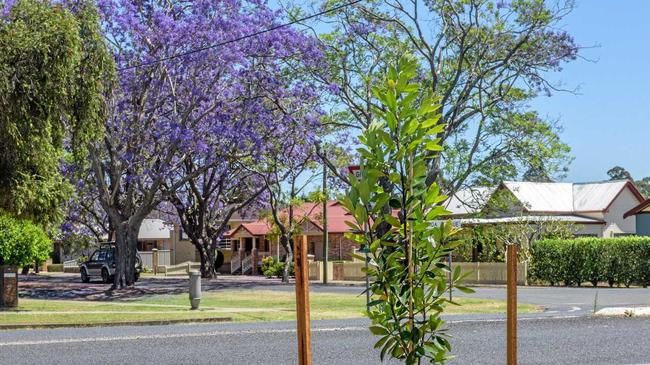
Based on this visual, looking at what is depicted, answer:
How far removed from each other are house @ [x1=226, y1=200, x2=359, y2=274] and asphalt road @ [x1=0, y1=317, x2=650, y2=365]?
1597 inches

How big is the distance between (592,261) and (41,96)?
28098mm

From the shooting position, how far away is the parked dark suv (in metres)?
46.0

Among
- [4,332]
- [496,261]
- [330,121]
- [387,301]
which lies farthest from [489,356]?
[496,261]

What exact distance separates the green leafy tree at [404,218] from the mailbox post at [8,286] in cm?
2138

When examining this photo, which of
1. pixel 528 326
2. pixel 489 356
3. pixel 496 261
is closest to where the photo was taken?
pixel 489 356

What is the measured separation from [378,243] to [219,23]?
2882 cm

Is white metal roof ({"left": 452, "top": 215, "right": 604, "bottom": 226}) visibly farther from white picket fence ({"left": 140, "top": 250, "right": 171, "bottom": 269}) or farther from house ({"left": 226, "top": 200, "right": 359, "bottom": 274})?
white picket fence ({"left": 140, "top": 250, "right": 171, "bottom": 269})

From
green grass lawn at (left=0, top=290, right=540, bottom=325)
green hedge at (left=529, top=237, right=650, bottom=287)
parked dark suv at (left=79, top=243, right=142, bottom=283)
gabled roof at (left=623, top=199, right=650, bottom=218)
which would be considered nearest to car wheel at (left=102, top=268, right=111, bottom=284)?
parked dark suv at (left=79, top=243, right=142, bottom=283)

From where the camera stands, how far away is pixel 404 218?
4766mm

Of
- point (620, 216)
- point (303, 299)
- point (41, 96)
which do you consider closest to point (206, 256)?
point (620, 216)

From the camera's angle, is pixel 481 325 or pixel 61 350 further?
pixel 481 325

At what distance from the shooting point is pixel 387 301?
4750 mm

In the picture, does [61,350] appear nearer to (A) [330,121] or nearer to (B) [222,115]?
(B) [222,115]

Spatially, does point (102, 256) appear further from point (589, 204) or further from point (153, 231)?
point (153, 231)
